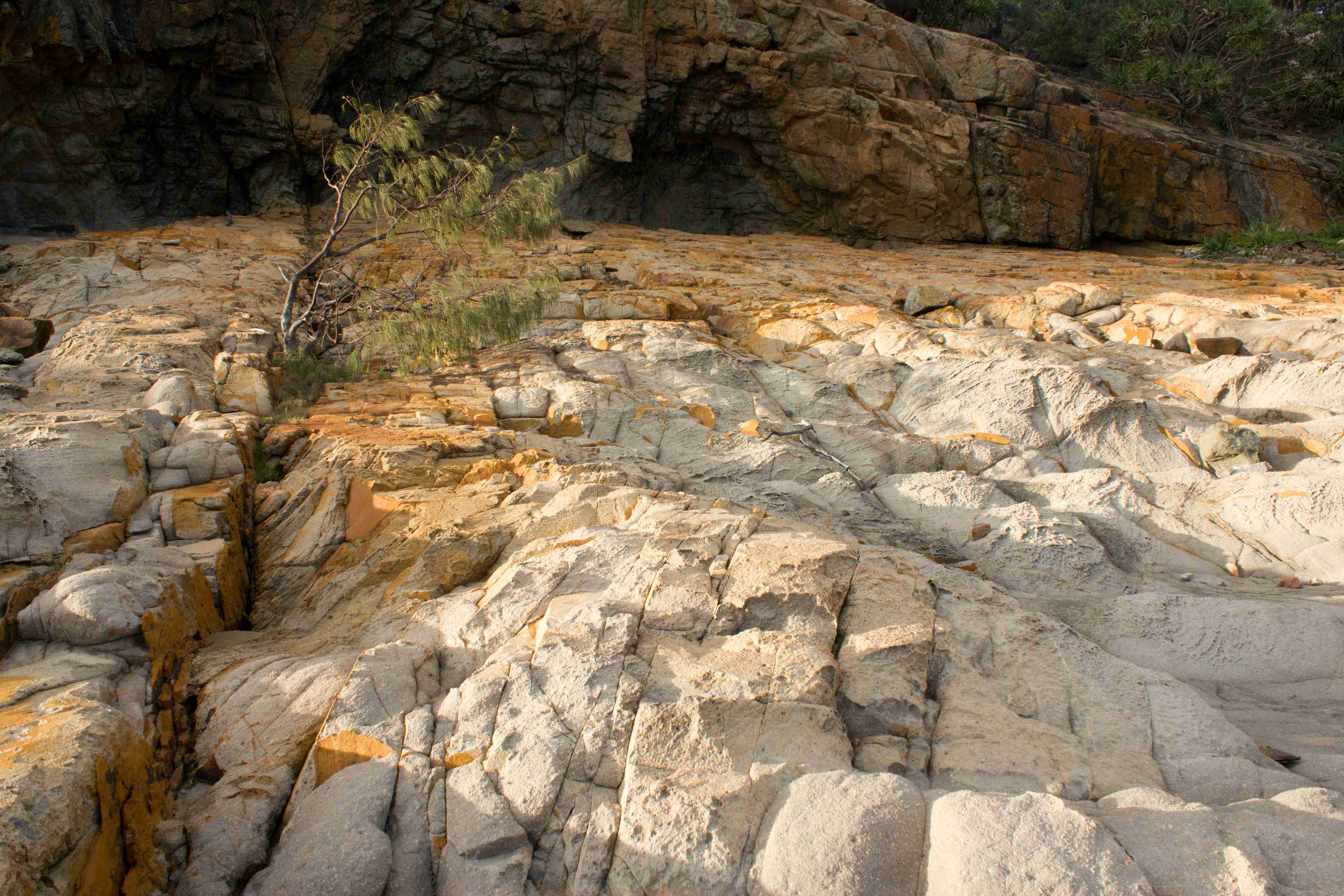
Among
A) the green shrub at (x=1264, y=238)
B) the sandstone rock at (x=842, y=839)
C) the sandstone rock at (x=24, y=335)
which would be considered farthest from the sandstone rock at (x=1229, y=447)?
the green shrub at (x=1264, y=238)

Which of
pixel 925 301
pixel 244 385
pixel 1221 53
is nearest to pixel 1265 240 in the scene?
pixel 1221 53

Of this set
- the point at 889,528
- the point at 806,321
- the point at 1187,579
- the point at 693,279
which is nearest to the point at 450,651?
the point at 889,528

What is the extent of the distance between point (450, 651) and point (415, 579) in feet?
2.65

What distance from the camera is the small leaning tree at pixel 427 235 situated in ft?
27.8

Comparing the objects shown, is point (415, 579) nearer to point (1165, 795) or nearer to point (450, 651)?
point (450, 651)

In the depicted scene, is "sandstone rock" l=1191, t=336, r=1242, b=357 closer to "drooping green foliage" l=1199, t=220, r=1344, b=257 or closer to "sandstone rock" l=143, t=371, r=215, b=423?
"drooping green foliage" l=1199, t=220, r=1344, b=257

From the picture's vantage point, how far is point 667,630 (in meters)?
3.53

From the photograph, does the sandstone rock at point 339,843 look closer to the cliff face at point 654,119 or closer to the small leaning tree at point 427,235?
the small leaning tree at point 427,235

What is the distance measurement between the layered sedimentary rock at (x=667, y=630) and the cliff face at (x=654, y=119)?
7480 mm

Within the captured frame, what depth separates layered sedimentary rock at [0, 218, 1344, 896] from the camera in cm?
263

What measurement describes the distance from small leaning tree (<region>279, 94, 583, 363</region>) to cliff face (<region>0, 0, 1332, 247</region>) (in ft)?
19.6

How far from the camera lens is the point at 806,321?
10039 mm

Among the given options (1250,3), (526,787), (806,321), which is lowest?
(526,787)

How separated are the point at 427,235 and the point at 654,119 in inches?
312
